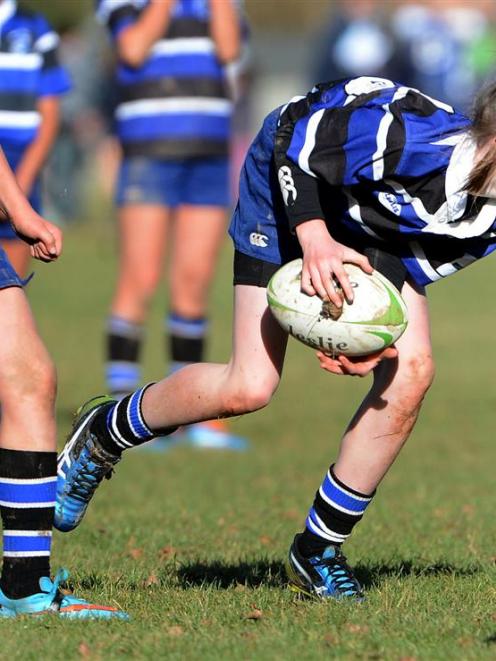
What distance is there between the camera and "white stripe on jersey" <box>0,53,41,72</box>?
7.60 metres

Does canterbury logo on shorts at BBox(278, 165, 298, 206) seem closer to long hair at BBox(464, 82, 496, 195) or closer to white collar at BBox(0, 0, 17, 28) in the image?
long hair at BBox(464, 82, 496, 195)

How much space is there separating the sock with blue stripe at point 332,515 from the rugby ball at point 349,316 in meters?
0.60

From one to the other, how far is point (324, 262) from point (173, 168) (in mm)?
4346

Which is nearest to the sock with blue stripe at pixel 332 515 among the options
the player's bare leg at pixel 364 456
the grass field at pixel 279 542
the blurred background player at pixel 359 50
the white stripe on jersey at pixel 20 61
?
the player's bare leg at pixel 364 456

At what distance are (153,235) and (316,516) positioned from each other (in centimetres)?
398

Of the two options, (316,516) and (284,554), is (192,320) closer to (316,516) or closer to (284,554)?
(284,554)

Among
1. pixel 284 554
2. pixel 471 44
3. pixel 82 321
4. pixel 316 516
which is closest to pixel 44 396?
pixel 316 516

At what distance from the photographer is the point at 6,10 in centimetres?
752

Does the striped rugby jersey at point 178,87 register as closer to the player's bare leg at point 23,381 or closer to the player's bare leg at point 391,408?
the player's bare leg at point 391,408

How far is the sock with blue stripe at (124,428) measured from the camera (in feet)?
16.0

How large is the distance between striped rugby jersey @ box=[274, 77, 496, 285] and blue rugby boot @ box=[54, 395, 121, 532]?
114 centimetres

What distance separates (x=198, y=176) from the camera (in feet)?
28.2

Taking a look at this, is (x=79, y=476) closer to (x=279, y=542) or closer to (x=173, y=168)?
(x=279, y=542)

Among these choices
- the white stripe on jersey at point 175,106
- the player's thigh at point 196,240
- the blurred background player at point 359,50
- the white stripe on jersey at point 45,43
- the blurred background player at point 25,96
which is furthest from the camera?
the blurred background player at point 359,50
